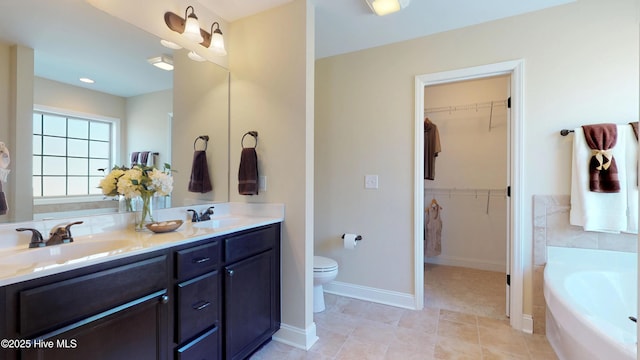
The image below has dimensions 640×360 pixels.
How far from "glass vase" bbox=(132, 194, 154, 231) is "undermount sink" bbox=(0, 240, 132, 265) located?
0.88 ft

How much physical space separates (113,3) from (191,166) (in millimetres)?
1051

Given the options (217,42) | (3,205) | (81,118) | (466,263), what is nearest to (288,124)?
(217,42)

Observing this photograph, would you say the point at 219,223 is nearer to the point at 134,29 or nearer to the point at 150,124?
the point at 150,124

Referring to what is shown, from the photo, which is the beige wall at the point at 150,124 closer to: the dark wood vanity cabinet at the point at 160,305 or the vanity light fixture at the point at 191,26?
the vanity light fixture at the point at 191,26

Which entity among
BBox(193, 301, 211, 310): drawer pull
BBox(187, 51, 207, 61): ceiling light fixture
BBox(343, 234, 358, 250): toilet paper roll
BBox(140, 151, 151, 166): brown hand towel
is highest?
BBox(187, 51, 207, 61): ceiling light fixture

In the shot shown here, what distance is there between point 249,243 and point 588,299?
2151mm

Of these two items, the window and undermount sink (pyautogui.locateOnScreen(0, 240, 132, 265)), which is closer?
undermount sink (pyautogui.locateOnScreen(0, 240, 132, 265))

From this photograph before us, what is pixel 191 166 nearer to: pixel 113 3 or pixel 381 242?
pixel 113 3

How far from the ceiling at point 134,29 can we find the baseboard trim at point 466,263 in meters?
2.83

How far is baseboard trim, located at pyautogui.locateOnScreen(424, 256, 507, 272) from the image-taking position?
3553 mm

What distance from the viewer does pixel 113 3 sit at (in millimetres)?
1590

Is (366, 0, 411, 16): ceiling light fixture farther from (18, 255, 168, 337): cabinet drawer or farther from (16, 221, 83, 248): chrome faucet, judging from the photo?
(16, 221, 83, 248): chrome faucet

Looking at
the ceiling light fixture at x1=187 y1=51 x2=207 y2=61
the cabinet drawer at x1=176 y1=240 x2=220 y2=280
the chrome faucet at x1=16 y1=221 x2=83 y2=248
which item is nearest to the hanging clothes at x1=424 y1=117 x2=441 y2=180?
the ceiling light fixture at x1=187 y1=51 x2=207 y2=61

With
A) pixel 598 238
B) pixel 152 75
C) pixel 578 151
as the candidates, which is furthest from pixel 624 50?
pixel 152 75
